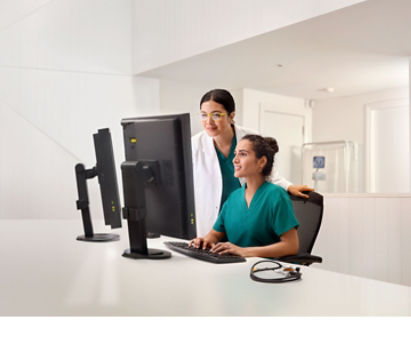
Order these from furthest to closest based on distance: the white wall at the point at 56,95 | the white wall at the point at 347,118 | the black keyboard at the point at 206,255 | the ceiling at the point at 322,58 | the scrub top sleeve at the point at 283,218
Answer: the white wall at the point at 347,118, the white wall at the point at 56,95, the ceiling at the point at 322,58, the scrub top sleeve at the point at 283,218, the black keyboard at the point at 206,255

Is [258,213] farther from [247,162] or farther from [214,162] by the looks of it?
[214,162]

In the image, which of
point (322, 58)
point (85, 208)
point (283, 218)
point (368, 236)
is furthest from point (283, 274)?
point (322, 58)

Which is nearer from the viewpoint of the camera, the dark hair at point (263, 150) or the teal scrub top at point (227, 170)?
the dark hair at point (263, 150)

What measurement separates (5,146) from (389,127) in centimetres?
429

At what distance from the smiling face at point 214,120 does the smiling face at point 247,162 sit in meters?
0.30

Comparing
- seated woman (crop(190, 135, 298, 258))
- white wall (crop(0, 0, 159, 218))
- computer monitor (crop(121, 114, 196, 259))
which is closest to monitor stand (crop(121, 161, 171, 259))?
computer monitor (crop(121, 114, 196, 259))

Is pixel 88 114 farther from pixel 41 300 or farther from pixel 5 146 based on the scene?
pixel 41 300

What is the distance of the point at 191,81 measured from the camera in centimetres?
595

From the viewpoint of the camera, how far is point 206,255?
153cm

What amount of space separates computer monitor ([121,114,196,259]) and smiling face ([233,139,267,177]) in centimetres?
49

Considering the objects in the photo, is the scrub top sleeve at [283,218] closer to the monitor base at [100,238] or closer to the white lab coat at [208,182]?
the white lab coat at [208,182]

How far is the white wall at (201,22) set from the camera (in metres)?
3.82

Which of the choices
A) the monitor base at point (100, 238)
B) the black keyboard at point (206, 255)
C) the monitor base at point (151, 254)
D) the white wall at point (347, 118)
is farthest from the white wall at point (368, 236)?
the white wall at point (347, 118)
